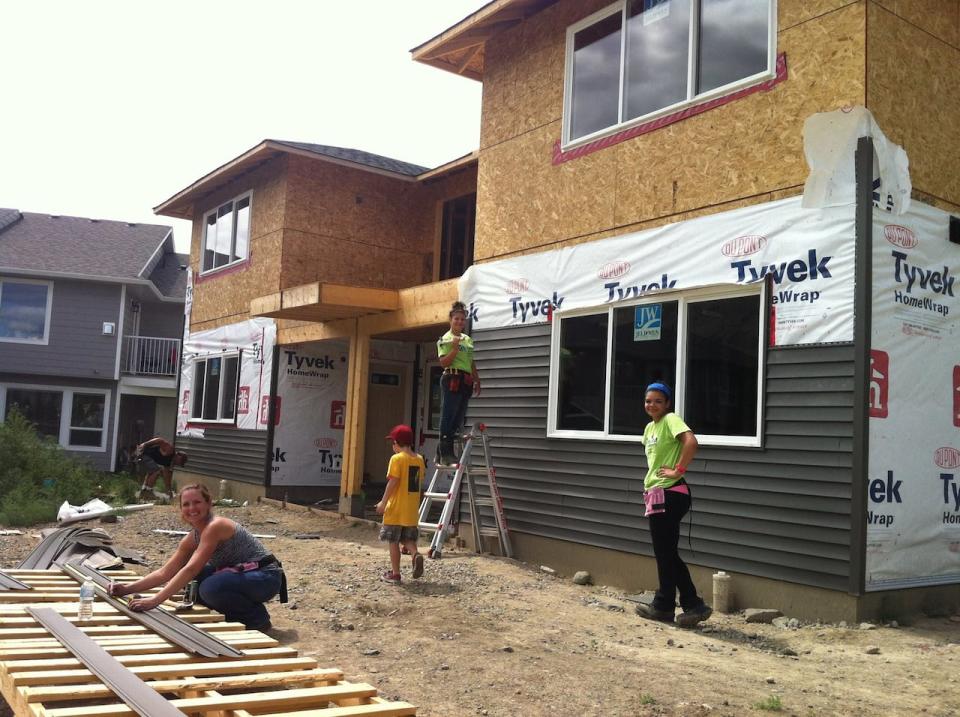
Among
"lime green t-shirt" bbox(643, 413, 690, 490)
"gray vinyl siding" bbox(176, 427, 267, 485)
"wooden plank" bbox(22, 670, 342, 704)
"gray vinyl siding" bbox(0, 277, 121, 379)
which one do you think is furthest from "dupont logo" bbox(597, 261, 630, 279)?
"gray vinyl siding" bbox(0, 277, 121, 379)

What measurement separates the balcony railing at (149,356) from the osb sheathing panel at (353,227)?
12.0 m

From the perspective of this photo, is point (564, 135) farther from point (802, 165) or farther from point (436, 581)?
point (436, 581)

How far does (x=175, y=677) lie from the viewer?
4.14 meters


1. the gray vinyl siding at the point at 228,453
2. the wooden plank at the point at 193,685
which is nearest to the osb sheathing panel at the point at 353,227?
the gray vinyl siding at the point at 228,453

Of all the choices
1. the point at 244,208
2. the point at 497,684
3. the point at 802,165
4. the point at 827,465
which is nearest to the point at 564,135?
the point at 802,165

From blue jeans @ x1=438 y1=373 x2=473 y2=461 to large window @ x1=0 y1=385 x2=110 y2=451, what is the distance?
18364 mm

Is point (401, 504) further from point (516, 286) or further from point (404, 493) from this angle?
point (516, 286)

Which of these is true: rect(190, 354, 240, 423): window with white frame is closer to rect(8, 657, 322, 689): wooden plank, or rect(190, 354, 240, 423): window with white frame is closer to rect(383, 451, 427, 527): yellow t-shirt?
rect(383, 451, 427, 527): yellow t-shirt

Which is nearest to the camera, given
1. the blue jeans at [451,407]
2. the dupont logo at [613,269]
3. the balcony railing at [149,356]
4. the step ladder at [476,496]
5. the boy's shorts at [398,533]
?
the boy's shorts at [398,533]

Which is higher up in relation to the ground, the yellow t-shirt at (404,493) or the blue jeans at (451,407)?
the blue jeans at (451,407)

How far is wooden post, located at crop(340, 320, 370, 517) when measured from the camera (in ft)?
44.5

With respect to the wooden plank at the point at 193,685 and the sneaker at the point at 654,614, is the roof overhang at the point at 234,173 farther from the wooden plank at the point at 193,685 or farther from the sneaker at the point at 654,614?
the wooden plank at the point at 193,685

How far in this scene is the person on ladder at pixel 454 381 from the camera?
9.84 meters

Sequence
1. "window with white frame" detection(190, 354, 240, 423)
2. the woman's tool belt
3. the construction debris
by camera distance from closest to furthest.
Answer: the woman's tool belt → the construction debris → "window with white frame" detection(190, 354, 240, 423)
